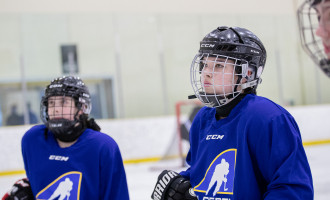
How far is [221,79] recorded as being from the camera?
1.26 meters

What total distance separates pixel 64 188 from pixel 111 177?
0.61ft

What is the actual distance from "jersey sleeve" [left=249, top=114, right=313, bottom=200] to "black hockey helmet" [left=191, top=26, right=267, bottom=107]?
0.17 meters

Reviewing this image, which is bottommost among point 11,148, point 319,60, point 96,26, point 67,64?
point 11,148

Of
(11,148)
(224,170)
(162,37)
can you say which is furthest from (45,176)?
(162,37)

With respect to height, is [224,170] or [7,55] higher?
[7,55]

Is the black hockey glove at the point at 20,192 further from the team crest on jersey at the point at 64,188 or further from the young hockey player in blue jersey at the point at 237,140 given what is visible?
the young hockey player in blue jersey at the point at 237,140

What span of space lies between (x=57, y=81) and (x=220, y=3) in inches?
269

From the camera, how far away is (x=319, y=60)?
87cm

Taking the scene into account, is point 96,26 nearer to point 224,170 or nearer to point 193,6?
point 193,6

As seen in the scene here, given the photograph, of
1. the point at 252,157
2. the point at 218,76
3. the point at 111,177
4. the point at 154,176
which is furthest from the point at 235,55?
the point at 154,176

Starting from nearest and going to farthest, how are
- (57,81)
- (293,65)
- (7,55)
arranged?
(57,81) → (7,55) → (293,65)

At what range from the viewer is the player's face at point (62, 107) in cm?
178

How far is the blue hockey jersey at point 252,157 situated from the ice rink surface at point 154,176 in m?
2.19

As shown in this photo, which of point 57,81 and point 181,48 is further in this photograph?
point 181,48
